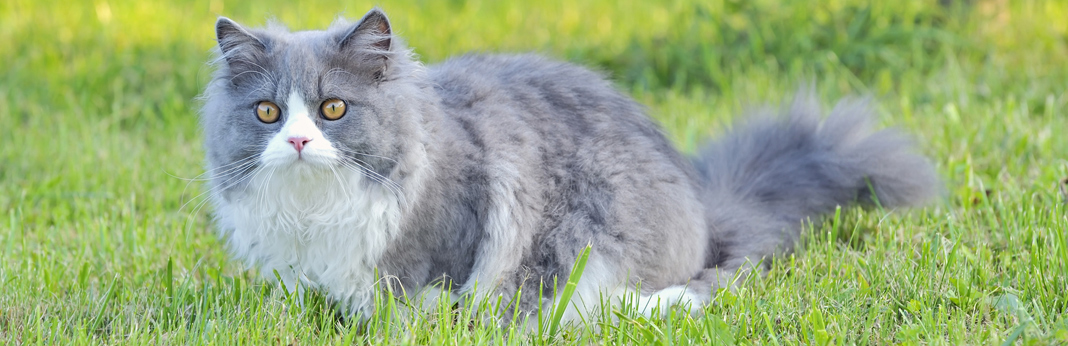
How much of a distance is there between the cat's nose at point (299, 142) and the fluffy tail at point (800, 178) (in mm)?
1405

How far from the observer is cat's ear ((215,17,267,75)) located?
2.35m

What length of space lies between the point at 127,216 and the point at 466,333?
5.88 ft

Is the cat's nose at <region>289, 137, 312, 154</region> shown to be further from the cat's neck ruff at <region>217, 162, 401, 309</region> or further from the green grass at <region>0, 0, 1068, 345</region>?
the green grass at <region>0, 0, 1068, 345</region>

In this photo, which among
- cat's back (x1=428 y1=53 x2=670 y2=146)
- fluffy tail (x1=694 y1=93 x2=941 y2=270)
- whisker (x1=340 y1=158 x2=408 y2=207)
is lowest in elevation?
fluffy tail (x1=694 y1=93 x2=941 y2=270)

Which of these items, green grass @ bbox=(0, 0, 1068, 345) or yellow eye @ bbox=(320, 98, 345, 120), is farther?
green grass @ bbox=(0, 0, 1068, 345)

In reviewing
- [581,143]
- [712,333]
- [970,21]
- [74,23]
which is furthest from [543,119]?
[74,23]

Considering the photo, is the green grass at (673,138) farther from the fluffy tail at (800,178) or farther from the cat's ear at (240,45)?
the cat's ear at (240,45)

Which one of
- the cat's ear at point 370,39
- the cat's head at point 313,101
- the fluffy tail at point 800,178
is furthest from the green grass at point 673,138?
the cat's ear at point 370,39

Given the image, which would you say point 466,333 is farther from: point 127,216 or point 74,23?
point 74,23

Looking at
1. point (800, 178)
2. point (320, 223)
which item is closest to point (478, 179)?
point (320, 223)

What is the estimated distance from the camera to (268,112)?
232 cm

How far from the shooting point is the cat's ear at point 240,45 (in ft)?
7.72

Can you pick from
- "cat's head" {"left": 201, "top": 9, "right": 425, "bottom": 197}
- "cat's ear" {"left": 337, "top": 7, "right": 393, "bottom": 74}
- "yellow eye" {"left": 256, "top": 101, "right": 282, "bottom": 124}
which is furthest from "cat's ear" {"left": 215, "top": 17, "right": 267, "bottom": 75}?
"cat's ear" {"left": 337, "top": 7, "right": 393, "bottom": 74}

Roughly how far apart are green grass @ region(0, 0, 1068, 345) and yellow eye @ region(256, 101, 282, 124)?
53 centimetres
